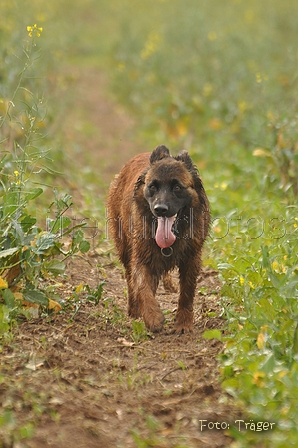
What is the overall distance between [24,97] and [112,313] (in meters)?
6.07

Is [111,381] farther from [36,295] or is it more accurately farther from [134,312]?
[134,312]

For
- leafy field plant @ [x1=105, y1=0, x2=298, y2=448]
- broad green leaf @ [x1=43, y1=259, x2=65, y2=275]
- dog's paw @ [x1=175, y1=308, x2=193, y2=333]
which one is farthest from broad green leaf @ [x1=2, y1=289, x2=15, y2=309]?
leafy field plant @ [x1=105, y1=0, x2=298, y2=448]

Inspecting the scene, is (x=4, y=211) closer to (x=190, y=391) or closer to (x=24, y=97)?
(x=190, y=391)

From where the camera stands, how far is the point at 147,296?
550 cm

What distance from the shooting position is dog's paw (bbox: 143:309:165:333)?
212 inches

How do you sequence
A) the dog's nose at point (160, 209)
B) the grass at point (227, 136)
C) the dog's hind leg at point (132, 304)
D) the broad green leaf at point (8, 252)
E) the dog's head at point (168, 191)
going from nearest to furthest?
the grass at point (227, 136)
the broad green leaf at point (8, 252)
the dog's nose at point (160, 209)
the dog's head at point (168, 191)
the dog's hind leg at point (132, 304)

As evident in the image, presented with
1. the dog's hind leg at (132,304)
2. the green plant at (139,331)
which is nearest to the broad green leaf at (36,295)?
the green plant at (139,331)

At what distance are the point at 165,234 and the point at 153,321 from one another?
694 millimetres

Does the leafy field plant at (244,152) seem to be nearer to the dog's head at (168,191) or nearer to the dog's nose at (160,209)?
the dog's head at (168,191)

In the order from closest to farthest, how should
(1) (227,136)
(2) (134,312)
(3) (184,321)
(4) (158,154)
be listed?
(3) (184,321) → (4) (158,154) → (2) (134,312) → (1) (227,136)

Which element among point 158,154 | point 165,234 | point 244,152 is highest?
point 244,152

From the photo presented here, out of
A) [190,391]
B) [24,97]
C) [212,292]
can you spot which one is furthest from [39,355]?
[24,97]

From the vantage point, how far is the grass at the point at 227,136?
169 inches

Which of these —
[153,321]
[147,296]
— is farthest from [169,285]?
[153,321]
